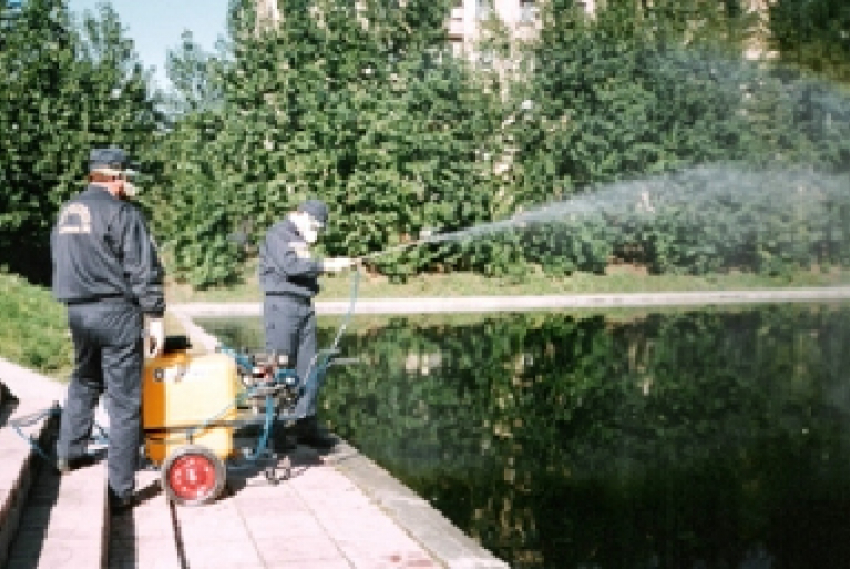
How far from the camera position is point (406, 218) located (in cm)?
2730

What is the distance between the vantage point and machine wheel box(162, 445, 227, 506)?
5.84 m

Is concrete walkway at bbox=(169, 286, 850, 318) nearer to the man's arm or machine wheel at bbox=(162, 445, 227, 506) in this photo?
machine wheel at bbox=(162, 445, 227, 506)

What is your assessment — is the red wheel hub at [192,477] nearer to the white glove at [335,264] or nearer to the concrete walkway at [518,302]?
the white glove at [335,264]

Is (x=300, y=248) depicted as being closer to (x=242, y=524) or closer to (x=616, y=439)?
(x=242, y=524)

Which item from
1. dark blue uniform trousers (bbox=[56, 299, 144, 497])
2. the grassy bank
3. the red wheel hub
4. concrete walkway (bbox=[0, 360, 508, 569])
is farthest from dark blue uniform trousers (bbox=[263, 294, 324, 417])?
the grassy bank

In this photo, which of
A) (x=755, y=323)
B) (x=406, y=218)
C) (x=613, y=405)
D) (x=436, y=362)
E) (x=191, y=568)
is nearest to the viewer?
(x=191, y=568)

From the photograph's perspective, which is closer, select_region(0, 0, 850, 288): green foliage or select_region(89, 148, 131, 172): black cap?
select_region(89, 148, 131, 172): black cap

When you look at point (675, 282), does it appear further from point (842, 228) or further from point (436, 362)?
point (436, 362)

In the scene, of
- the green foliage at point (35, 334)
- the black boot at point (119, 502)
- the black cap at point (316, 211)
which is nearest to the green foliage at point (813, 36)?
the green foliage at point (35, 334)

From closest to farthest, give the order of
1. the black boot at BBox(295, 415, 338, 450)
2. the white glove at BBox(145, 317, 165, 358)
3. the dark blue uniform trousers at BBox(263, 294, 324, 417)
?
1. the white glove at BBox(145, 317, 165, 358)
2. the dark blue uniform trousers at BBox(263, 294, 324, 417)
3. the black boot at BBox(295, 415, 338, 450)

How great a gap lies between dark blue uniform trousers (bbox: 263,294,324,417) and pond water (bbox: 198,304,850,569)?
1164mm

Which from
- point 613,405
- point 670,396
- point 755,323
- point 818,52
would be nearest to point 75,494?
point 613,405

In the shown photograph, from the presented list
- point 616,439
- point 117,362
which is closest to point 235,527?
→ point 117,362

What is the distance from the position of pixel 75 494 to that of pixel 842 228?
30.5 meters
